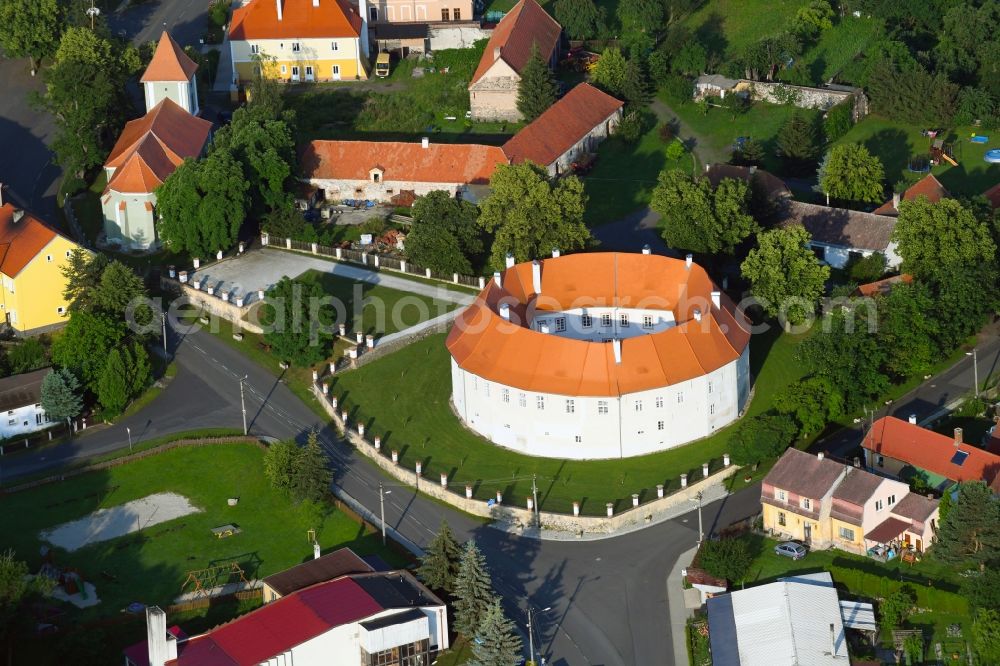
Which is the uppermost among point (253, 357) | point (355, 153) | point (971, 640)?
point (355, 153)

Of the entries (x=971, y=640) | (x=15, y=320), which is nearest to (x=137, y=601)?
(x=15, y=320)

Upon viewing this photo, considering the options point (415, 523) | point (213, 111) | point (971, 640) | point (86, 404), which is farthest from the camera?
point (213, 111)

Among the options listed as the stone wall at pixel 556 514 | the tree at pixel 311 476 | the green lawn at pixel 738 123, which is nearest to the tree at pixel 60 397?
the tree at pixel 311 476

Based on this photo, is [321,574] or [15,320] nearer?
[321,574]

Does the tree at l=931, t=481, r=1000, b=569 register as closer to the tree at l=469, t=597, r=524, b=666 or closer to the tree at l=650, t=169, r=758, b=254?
the tree at l=469, t=597, r=524, b=666

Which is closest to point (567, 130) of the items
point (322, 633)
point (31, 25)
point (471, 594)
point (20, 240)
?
point (20, 240)

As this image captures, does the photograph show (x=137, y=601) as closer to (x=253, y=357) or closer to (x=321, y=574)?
(x=321, y=574)

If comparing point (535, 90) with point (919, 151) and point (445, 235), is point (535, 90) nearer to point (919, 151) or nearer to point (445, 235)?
point (445, 235)

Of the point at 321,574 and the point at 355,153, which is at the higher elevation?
the point at 355,153
